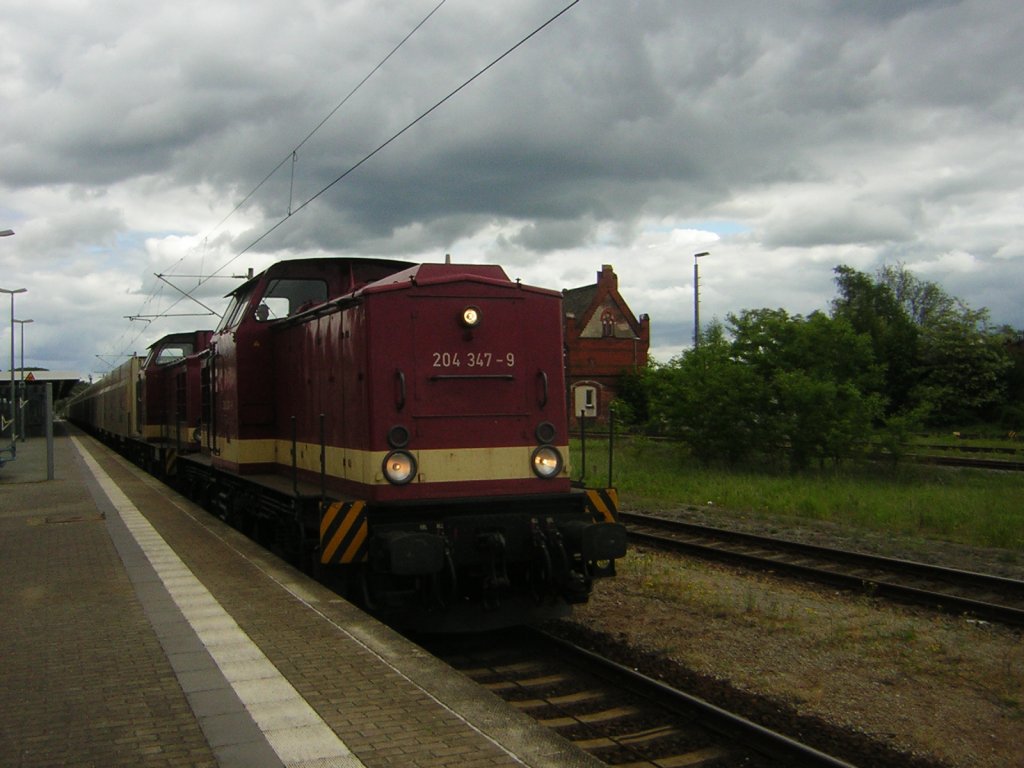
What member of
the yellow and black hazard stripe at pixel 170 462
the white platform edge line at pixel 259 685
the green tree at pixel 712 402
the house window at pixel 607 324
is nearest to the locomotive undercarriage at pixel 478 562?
the white platform edge line at pixel 259 685

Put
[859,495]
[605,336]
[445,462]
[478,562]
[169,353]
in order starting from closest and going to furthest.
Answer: [478,562]
[445,462]
[859,495]
[169,353]
[605,336]

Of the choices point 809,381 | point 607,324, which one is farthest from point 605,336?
point 809,381

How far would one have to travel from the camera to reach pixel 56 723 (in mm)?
4449

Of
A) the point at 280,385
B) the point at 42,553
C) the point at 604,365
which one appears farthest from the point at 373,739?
the point at 604,365

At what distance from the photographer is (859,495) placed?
16641 mm

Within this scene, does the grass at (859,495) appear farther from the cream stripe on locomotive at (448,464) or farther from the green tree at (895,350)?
the green tree at (895,350)

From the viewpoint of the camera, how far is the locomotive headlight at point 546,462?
7547mm

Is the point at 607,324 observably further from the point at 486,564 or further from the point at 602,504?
the point at 486,564

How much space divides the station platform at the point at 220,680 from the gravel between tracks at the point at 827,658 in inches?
77.6

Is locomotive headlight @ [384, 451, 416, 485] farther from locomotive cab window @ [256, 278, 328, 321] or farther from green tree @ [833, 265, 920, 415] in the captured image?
green tree @ [833, 265, 920, 415]

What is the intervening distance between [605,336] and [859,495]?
103ft

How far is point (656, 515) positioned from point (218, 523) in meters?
7.07

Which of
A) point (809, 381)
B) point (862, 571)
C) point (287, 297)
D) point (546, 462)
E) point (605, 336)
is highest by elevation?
point (605, 336)

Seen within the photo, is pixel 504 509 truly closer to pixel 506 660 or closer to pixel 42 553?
pixel 506 660
